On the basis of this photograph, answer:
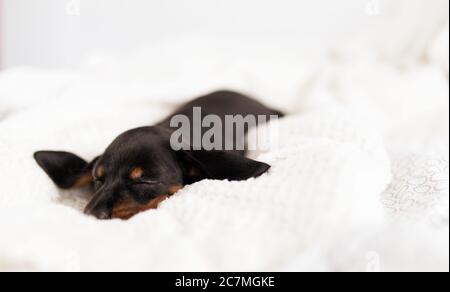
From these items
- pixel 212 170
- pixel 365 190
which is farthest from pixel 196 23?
pixel 365 190

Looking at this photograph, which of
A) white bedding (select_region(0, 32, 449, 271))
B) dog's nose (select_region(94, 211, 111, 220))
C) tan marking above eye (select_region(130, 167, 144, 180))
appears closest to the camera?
white bedding (select_region(0, 32, 449, 271))

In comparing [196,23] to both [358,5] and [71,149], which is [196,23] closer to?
[358,5]

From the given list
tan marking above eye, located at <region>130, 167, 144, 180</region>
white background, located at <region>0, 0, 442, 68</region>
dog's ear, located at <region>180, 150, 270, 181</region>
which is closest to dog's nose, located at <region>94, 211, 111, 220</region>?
tan marking above eye, located at <region>130, 167, 144, 180</region>

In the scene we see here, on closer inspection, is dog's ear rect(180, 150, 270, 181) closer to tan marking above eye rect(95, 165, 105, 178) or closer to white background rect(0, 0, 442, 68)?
tan marking above eye rect(95, 165, 105, 178)

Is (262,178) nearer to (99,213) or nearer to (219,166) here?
(219,166)

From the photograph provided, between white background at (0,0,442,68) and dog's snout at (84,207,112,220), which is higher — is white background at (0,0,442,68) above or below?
above

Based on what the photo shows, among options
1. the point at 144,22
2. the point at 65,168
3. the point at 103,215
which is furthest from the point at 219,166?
the point at 144,22
